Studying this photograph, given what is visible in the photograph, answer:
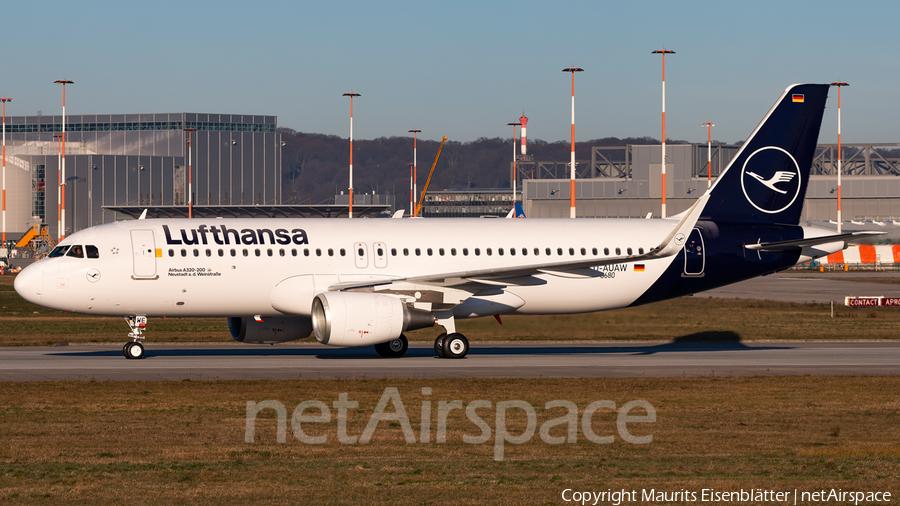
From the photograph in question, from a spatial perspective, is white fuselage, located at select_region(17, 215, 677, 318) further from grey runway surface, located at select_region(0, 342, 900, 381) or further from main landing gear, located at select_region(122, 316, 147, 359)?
grey runway surface, located at select_region(0, 342, 900, 381)

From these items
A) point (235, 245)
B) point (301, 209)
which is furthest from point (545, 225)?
point (301, 209)

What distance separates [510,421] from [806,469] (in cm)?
600

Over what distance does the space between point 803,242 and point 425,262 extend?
1239 centimetres

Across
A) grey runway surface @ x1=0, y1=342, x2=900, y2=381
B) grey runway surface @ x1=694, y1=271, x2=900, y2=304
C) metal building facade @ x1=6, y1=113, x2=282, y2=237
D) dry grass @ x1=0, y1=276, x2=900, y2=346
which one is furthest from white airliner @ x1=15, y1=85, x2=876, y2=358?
metal building facade @ x1=6, y1=113, x2=282, y2=237

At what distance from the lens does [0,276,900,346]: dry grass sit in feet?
117

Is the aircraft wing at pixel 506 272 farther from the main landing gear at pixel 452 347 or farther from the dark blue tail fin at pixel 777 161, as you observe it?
the dark blue tail fin at pixel 777 161

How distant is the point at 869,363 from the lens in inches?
1249

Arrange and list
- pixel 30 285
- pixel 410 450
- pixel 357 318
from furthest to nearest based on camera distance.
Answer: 1. pixel 30 285
2. pixel 357 318
3. pixel 410 450

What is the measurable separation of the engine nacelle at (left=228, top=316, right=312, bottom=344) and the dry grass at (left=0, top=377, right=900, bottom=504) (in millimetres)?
9134

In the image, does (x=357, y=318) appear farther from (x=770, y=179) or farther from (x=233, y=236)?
(x=770, y=179)

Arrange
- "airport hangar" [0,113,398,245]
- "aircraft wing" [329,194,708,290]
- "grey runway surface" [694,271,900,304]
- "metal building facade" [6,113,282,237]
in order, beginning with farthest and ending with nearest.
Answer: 1. "metal building facade" [6,113,282,237]
2. "airport hangar" [0,113,398,245]
3. "grey runway surface" [694,271,900,304]
4. "aircraft wing" [329,194,708,290]

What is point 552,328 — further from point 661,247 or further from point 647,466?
point 647,466

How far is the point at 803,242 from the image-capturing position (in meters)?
34.7

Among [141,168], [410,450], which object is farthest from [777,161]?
[141,168]
